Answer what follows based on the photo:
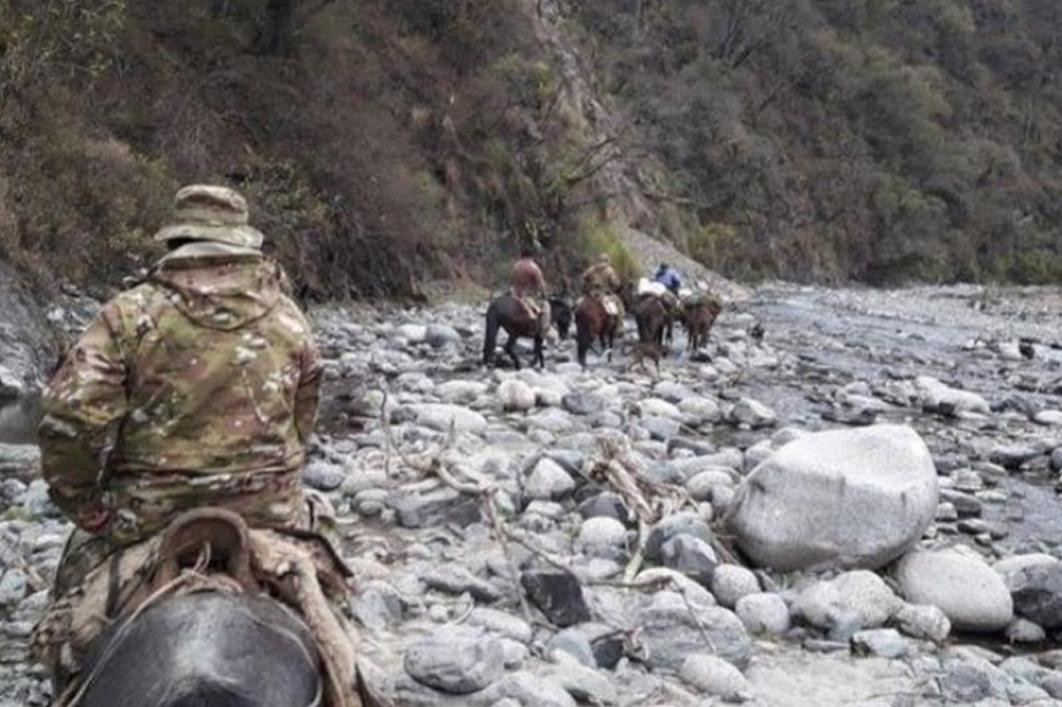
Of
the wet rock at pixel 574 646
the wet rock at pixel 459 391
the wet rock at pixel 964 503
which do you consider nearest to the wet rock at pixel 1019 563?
the wet rock at pixel 964 503

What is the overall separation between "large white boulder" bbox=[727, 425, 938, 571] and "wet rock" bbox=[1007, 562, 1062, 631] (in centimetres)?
55

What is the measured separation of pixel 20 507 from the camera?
6.41m

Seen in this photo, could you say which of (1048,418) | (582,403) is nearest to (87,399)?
(582,403)

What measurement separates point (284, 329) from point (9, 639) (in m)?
2.10

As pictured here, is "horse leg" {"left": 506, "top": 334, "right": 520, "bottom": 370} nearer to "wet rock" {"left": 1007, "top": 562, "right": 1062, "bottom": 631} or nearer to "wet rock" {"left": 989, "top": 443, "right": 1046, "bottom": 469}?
"wet rock" {"left": 989, "top": 443, "right": 1046, "bottom": 469}

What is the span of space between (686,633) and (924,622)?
1206mm

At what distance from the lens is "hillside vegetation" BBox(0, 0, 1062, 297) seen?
48.5ft

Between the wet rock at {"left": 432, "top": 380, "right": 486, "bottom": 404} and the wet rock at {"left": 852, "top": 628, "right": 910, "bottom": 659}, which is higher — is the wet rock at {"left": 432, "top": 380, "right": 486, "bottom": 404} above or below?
below

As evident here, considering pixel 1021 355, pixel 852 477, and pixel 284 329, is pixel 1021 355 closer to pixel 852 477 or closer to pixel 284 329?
pixel 852 477

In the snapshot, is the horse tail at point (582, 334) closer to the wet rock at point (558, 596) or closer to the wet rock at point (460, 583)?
the wet rock at point (460, 583)

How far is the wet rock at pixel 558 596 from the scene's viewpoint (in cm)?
507

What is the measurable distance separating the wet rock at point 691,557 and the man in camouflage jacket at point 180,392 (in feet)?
9.17

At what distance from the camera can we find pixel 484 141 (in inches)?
1016

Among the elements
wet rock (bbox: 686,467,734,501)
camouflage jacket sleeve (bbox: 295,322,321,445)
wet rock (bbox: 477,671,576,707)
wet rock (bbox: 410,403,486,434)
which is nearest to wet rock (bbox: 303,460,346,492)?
wet rock (bbox: 410,403,486,434)
